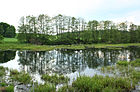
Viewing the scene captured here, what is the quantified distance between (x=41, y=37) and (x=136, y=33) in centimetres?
5194

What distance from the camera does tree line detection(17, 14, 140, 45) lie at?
6244 cm

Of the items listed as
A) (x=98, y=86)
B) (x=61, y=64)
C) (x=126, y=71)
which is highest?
(x=98, y=86)

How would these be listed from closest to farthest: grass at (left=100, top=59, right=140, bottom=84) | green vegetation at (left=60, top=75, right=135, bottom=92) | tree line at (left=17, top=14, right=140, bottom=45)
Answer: green vegetation at (left=60, top=75, right=135, bottom=92)
grass at (left=100, top=59, right=140, bottom=84)
tree line at (left=17, top=14, right=140, bottom=45)

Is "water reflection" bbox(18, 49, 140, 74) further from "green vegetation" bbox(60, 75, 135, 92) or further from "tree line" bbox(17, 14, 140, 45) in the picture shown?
"tree line" bbox(17, 14, 140, 45)

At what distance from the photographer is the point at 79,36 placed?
71750 mm

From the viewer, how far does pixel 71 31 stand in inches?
3007

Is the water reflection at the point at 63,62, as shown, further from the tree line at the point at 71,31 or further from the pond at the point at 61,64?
the tree line at the point at 71,31

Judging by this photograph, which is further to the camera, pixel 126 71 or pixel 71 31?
pixel 71 31

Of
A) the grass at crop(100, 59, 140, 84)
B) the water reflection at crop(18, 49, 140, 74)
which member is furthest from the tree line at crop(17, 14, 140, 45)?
the grass at crop(100, 59, 140, 84)

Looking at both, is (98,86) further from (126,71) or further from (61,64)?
(61,64)

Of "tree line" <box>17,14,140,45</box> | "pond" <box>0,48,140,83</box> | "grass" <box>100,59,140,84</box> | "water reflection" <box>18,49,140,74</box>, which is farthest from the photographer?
"tree line" <box>17,14,140,45</box>

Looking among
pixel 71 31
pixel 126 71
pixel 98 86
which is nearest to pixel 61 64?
pixel 126 71

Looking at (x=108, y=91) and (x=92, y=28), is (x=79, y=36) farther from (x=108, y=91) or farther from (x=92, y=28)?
(x=108, y=91)

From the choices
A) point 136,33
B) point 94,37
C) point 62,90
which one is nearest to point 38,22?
point 94,37
